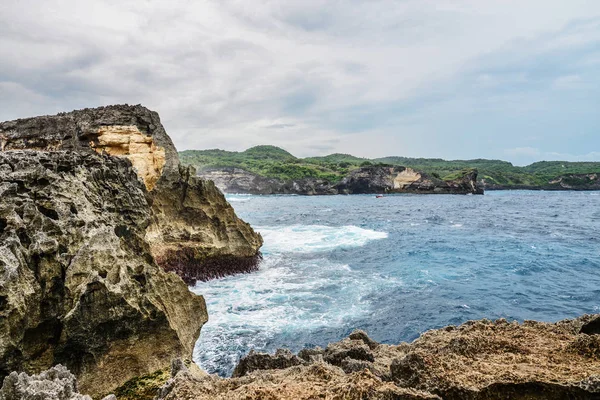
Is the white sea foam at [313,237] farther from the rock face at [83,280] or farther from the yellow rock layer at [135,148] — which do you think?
the rock face at [83,280]

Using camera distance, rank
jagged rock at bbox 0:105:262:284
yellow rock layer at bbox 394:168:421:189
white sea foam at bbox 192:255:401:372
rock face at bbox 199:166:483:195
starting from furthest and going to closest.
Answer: yellow rock layer at bbox 394:168:421:189, rock face at bbox 199:166:483:195, jagged rock at bbox 0:105:262:284, white sea foam at bbox 192:255:401:372

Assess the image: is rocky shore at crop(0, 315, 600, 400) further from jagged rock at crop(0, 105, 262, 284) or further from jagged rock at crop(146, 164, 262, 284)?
jagged rock at crop(146, 164, 262, 284)

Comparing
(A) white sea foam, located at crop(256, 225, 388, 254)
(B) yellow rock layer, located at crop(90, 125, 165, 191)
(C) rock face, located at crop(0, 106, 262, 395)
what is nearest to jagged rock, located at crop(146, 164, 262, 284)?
(B) yellow rock layer, located at crop(90, 125, 165, 191)

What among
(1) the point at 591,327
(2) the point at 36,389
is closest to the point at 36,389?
(2) the point at 36,389

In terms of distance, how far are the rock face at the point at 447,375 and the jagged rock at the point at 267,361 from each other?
1 cm

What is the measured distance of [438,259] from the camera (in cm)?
2355

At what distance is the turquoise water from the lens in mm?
12578

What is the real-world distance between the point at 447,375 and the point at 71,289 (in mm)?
6250

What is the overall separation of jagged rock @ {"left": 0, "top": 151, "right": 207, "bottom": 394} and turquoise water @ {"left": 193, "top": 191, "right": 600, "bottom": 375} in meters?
3.38

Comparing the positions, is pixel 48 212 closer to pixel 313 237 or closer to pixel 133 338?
pixel 133 338

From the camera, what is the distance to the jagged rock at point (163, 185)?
16141mm

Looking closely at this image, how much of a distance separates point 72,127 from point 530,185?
14189 cm

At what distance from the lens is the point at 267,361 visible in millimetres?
6062

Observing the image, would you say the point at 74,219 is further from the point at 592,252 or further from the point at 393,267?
the point at 592,252
